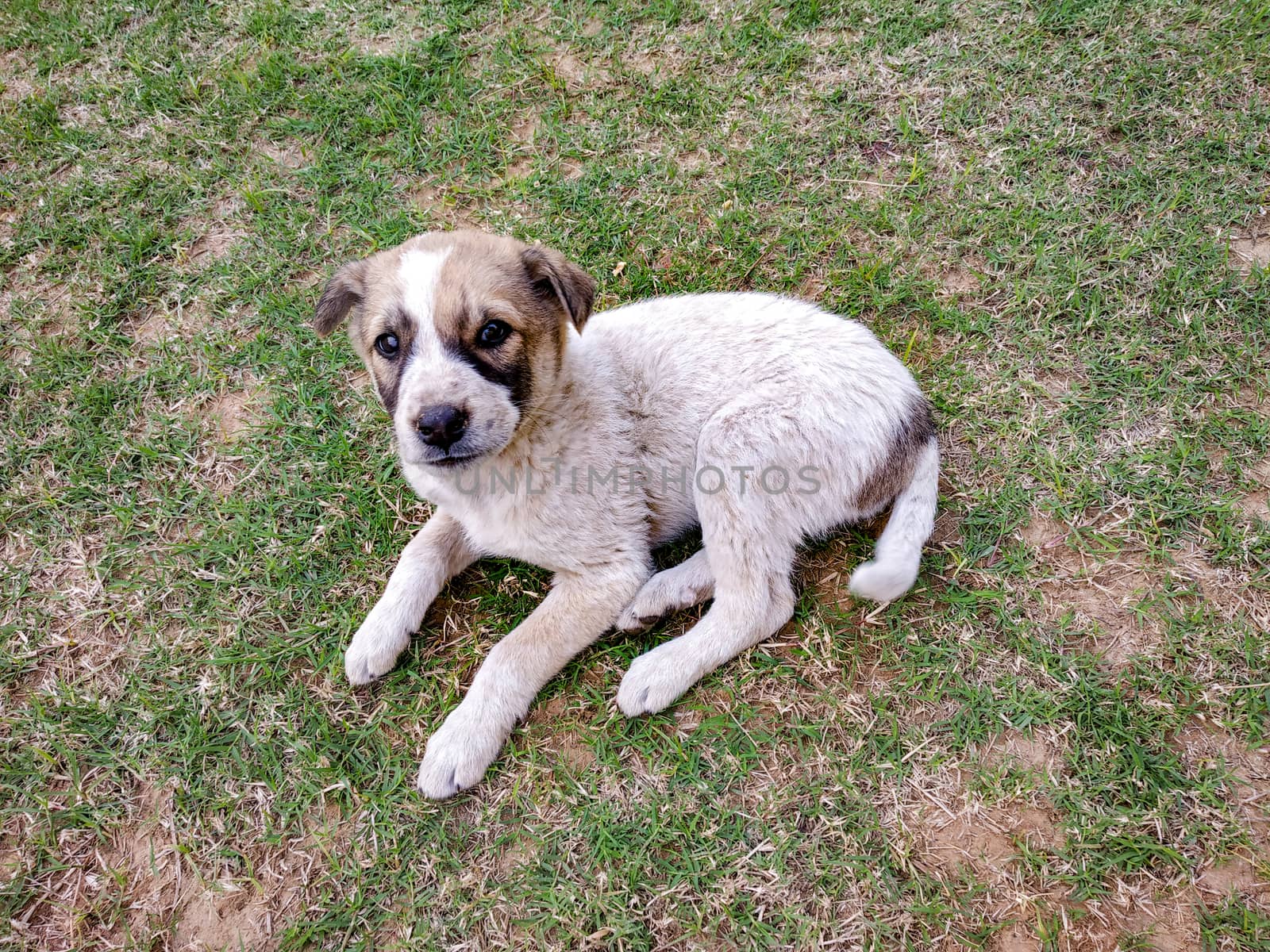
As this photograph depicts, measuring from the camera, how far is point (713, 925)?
2523 mm

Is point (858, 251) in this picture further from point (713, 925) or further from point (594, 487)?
point (713, 925)

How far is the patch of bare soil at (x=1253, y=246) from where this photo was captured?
152 inches

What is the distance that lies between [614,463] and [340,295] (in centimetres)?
126

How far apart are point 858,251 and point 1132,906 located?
3149 millimetres

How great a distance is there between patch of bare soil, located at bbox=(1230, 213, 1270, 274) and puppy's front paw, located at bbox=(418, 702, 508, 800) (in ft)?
14.1

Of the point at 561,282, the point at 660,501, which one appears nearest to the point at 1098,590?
the point at 660,501

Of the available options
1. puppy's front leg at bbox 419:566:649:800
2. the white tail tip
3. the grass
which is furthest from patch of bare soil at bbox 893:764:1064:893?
puppy's front leg at bbox 419:566:649:800

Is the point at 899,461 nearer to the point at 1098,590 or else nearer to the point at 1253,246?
the point at 1098,590

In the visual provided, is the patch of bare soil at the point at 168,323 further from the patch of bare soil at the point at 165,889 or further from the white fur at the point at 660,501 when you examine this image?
the patch of bare soil at the point at 165,889

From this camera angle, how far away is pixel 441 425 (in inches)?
96.8

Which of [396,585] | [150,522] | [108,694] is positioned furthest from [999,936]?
[150,522]

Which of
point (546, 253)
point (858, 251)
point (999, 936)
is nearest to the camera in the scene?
point (999, 936)

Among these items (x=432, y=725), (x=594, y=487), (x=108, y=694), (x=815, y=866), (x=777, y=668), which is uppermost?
(x=594, y=487)

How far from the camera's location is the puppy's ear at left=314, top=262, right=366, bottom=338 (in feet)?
9.66
